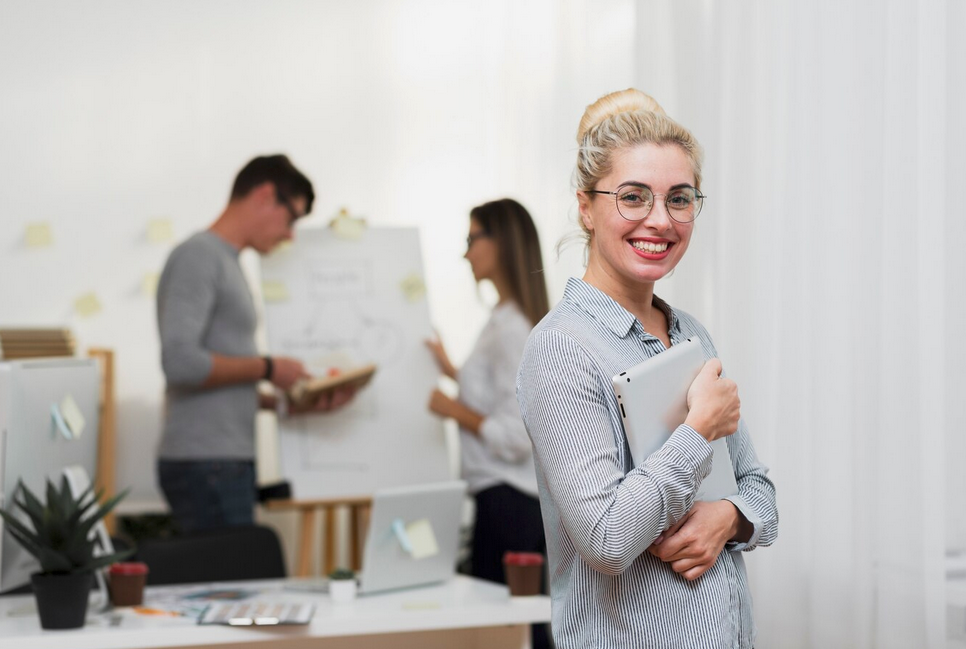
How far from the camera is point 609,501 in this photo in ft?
3.82

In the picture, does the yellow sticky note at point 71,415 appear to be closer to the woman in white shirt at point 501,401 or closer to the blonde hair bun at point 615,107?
the woman in white shirt at point 501,401

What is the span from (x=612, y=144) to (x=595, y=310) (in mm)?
206

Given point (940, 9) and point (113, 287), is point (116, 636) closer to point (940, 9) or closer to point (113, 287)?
point (940, 9)

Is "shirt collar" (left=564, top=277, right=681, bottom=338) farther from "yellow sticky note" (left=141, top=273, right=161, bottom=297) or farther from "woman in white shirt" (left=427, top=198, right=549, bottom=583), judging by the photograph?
"yellow sticky note" (left=141, top=273, right=161, bottom=297)

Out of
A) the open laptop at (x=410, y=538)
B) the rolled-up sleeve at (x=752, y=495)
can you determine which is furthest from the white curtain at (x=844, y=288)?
the open laptop at (x=410, y=538)

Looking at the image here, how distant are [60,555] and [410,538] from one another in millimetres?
706

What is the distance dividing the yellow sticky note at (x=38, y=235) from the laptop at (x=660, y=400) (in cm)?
348

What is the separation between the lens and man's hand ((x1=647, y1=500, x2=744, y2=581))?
1247 millimetres

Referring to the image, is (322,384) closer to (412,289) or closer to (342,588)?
(412,289)

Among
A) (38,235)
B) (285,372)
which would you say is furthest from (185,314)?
(38,235)

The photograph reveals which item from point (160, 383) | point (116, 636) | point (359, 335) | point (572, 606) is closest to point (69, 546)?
point (116, 636)

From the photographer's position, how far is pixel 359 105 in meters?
4.48

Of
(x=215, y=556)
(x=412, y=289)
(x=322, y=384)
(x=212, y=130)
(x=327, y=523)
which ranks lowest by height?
(x=327, y=523)

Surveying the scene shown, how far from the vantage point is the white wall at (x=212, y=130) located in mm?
4184
